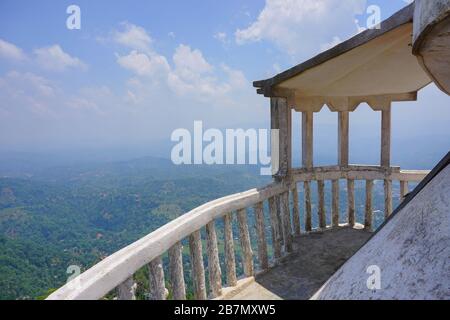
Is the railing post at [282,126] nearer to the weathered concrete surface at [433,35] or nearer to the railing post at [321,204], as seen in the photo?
the railing post at [321,204]

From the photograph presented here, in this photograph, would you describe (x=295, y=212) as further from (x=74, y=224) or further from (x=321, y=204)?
(x=74, y=224)

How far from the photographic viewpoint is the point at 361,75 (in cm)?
667

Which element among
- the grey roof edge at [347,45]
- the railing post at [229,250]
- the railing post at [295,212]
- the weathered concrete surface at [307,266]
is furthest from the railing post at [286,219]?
the grey roof edge at [347,45]

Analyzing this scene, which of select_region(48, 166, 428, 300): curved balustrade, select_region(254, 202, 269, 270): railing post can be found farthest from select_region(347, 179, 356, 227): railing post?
select_region(254, 202, 269, 270): railing post

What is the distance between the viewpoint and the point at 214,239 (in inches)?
151

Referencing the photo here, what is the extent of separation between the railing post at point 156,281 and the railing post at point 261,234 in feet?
7.50

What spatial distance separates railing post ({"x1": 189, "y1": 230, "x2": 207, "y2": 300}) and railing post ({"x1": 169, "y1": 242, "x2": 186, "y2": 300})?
0.36 metres

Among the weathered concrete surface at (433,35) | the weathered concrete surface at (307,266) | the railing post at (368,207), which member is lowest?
the weathered concrete surface at (307,266)

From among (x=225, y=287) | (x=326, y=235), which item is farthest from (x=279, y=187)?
(x=326, y=235)

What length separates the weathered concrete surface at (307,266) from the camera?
446 cm

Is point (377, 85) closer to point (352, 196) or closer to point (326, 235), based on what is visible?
point (352, 196)

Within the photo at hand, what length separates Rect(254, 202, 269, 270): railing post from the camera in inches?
192

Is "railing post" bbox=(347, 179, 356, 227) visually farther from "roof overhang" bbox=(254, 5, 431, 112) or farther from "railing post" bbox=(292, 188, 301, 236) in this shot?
"roof overhang" bbox=(254, 5, 431, 112)

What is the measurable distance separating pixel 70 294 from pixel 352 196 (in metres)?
7.08
